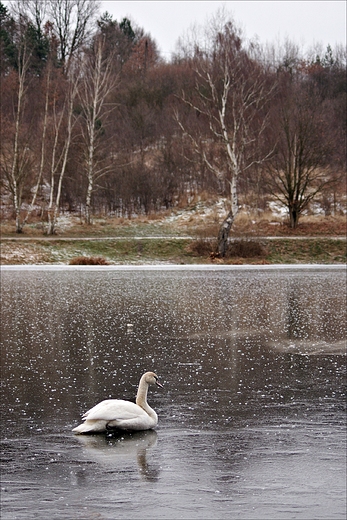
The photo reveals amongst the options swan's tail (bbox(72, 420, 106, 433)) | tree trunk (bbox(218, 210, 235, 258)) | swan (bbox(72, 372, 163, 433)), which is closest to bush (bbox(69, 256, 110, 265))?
tree trunk (bbox(218, 210, 235, 258))

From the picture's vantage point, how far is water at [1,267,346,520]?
18.9 ft

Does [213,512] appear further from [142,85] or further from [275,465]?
[142,85]

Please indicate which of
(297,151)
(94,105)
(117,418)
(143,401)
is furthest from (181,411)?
(94,105)

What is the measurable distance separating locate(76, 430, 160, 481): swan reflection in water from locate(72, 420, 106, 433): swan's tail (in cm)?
6

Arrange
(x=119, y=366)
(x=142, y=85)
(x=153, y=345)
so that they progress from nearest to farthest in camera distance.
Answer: (x=119, y=366) → (x=153, y=345) → (x=142, y=85)

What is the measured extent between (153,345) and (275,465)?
6.28m

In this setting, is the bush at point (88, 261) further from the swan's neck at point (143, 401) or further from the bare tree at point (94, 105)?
the swan's neck at point (143, 401)

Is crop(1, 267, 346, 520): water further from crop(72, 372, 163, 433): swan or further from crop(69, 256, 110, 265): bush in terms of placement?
crop(69, 256, 110, 265): bush

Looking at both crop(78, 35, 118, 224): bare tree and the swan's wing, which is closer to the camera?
the swan's wing

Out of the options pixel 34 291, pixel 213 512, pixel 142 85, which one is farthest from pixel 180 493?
pixel 142 85

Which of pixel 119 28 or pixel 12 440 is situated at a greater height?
pixel 119 28

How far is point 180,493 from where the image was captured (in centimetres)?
584

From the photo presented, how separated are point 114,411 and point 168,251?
2885 centimetres

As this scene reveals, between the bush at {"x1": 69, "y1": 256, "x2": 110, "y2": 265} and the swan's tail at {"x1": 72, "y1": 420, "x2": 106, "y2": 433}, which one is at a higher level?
the bush at {"x1": 69, "y1": 256, "x2": 110, "y2": 265}
